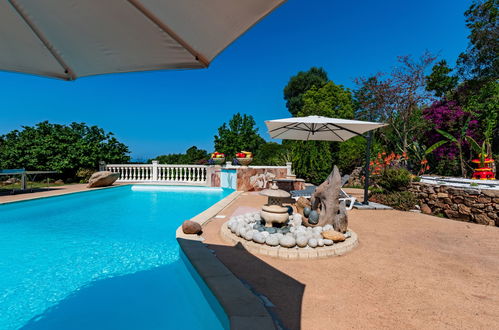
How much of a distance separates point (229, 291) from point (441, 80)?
20.3 m

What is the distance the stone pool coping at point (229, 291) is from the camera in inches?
82.8

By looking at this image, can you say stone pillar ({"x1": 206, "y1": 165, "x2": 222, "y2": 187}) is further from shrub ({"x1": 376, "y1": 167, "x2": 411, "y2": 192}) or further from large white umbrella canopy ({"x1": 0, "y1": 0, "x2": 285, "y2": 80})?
large white umbrella canopy ({"x1": 0, "y1": 0, "x2": 285, "y2": 80})

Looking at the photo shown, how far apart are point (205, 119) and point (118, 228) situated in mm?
38562

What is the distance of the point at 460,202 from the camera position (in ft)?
22.3

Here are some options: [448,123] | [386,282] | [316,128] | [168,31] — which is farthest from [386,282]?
[448,123]

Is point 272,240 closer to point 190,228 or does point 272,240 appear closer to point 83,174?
point 190,228

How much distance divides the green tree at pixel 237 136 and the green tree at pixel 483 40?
20.8 m

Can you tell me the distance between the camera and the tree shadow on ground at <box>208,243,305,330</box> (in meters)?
2.42

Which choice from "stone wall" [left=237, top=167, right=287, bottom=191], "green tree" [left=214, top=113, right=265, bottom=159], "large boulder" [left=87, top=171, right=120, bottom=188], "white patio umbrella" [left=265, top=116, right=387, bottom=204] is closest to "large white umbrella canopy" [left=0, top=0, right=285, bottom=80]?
"white patio umbrella" [left=265, top=116, right=387, bottom=204]

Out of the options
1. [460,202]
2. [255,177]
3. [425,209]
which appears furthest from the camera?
[255,177]

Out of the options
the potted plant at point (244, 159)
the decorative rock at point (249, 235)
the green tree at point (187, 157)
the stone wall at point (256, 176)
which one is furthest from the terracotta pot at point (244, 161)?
the green tree at point (187, 157)

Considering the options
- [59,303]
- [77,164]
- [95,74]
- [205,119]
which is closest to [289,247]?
[59,303]

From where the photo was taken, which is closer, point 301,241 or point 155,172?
point 301,241

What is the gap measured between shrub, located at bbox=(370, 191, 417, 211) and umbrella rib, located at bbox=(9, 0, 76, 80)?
9.26 meters
